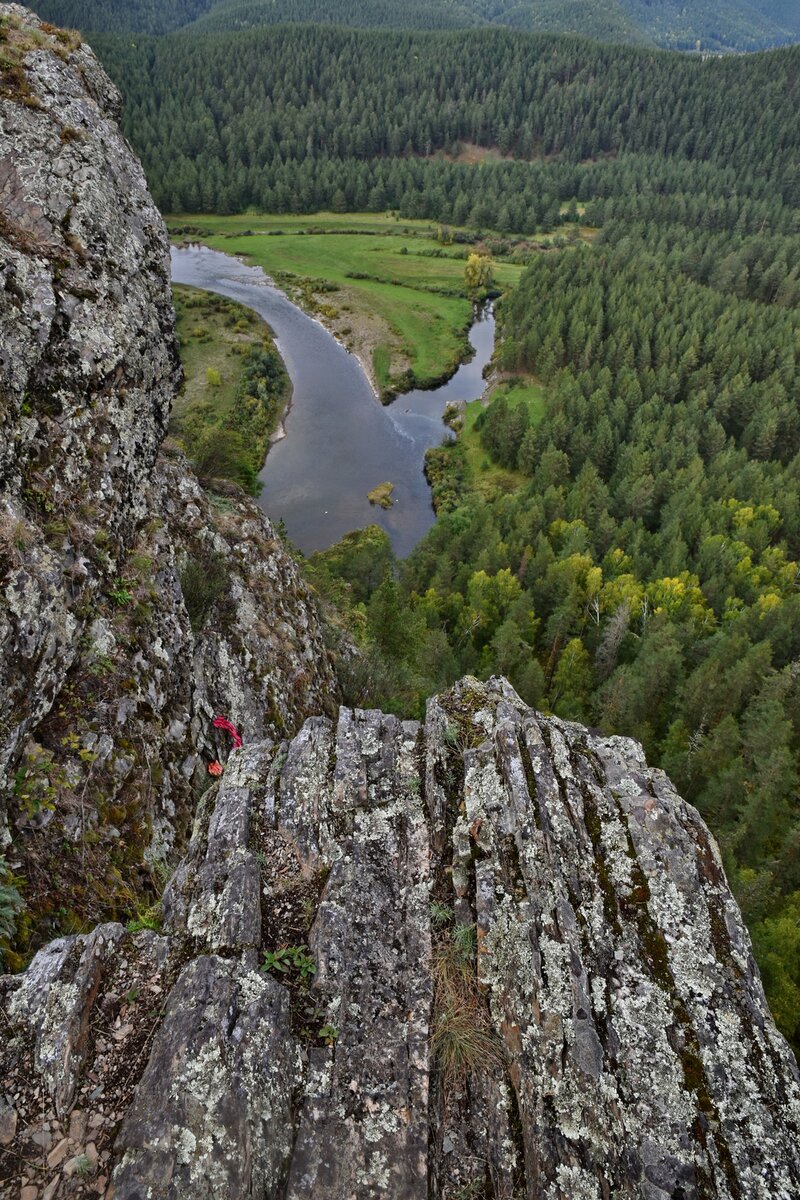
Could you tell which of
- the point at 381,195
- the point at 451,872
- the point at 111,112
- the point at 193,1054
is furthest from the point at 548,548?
the point at 381,195

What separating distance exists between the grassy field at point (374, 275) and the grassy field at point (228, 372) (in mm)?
17421

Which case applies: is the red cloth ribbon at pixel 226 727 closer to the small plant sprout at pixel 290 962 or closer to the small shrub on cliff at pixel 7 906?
the small shrub on cliff at pixel 7 906

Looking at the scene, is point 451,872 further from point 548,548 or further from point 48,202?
point 548,548

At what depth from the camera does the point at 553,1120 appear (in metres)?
8.77

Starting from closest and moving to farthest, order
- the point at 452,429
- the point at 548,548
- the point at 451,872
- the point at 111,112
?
the point at 451,872
the point at 111,112
the point at 548,548
the point at 452,429

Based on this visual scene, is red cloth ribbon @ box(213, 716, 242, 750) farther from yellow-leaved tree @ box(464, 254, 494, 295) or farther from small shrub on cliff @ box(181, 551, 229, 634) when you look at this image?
yellow-leaved tree @ box(464, 254, 494, 295)

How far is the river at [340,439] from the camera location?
76375 millimetres

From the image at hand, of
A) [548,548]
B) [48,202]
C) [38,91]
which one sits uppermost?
[38,91]

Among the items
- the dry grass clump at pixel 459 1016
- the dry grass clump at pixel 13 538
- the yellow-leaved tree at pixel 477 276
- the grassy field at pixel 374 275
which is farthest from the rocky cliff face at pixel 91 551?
the yellow-leaved tree at pixel 477 276

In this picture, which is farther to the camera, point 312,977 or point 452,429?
point 452,429

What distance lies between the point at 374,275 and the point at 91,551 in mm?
149055

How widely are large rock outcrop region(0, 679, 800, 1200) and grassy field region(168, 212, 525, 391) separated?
99716mm

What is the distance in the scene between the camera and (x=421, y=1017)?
981 cm

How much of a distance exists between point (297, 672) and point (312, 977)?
15.4 metres
